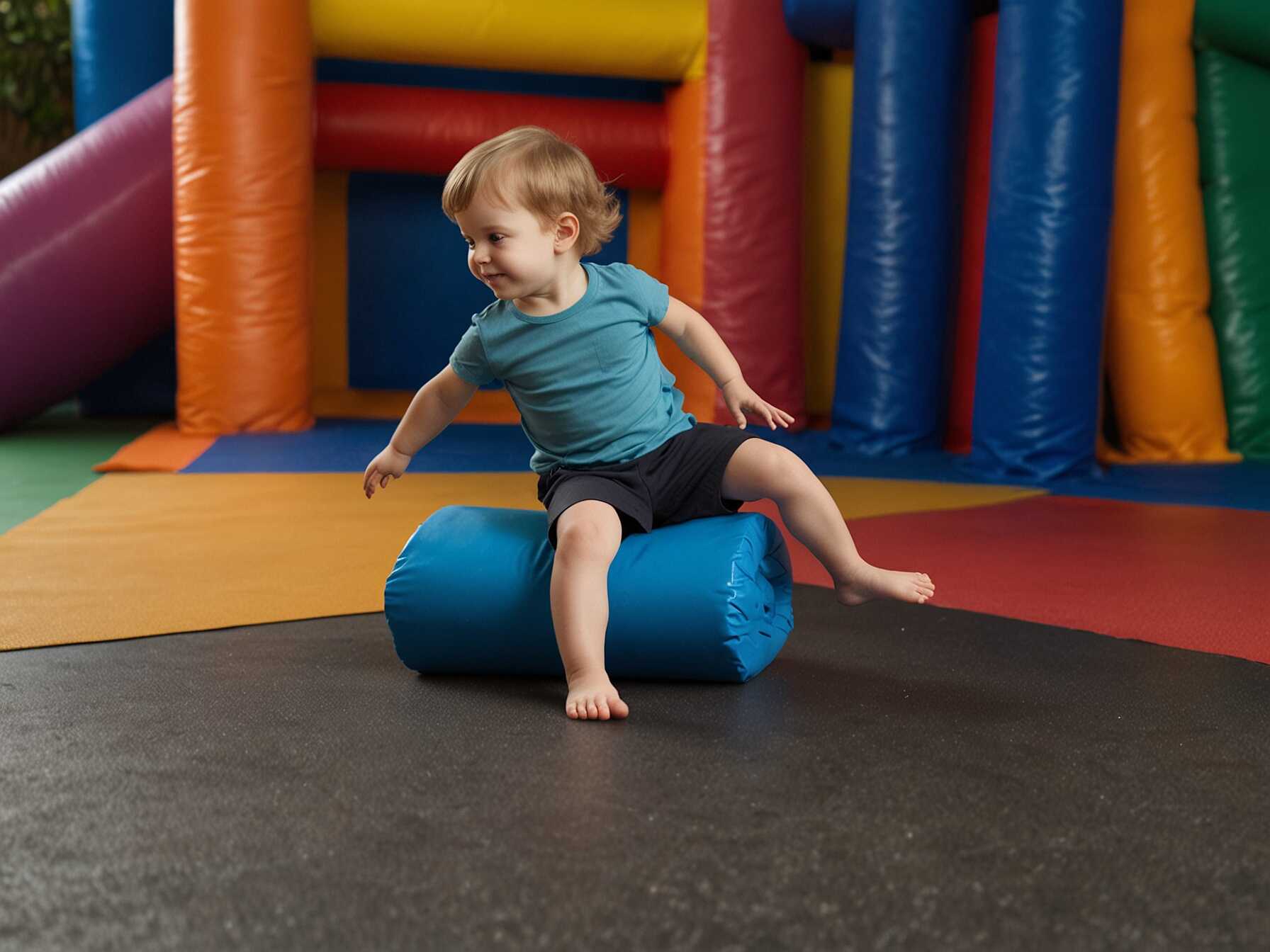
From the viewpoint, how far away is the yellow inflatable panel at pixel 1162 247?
397 cm

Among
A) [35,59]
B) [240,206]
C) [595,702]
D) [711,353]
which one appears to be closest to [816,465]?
[240,206]

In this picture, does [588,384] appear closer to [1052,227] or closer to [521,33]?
[1052,227]

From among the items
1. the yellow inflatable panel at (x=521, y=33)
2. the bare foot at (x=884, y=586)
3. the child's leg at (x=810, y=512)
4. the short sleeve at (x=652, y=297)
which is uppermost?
the yellow inflatable panel at (x=521, y=33)

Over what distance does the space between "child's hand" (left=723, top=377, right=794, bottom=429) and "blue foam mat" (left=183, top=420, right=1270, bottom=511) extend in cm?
177

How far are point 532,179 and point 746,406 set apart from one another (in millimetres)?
387

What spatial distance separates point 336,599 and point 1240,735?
126 cm

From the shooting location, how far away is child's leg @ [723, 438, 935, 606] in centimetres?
169

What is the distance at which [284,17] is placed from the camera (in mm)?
4285

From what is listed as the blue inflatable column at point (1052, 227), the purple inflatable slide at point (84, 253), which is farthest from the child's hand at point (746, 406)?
the purple inflatable slide at point (84, 253)

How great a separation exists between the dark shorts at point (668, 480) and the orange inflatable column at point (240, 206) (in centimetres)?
284

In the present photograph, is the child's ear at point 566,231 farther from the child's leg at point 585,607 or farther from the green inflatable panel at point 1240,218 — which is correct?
the green inflatable panel at point 1240,218

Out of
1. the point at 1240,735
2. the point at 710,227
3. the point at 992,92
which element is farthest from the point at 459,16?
the point at 1240,735

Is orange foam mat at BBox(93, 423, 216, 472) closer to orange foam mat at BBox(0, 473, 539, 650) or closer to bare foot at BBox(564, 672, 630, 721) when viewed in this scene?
orange foam mat at BBox(0, 473, 539, 650)

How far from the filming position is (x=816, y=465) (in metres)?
3.89
